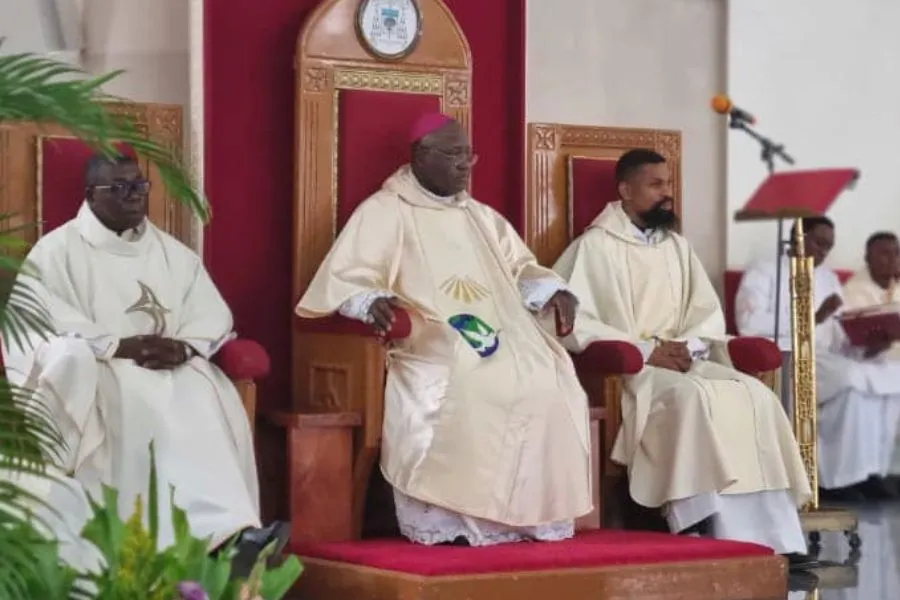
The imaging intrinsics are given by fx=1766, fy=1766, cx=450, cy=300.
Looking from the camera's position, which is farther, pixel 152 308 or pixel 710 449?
pixel 710 449

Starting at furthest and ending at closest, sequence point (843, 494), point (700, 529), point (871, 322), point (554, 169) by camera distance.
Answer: point (843, 494)
point (871, 322)
point (554, 169)
point (700, 529)

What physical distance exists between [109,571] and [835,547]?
5.13m

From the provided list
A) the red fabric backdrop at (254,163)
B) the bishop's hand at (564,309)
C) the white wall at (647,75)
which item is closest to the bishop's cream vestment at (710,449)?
the bishop's hand at (564,309)

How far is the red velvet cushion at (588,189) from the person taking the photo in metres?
7.67

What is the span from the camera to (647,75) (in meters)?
8.52

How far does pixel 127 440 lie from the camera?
224 inches

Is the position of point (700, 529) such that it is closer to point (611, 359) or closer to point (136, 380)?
point (611, 359)

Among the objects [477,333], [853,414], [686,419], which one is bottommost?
[853,414]

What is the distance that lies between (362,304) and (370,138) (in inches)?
40.3

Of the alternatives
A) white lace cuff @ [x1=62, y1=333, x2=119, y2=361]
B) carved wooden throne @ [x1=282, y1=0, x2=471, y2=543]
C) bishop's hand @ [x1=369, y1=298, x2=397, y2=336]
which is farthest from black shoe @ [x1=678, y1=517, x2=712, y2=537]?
white lace cuff @ [x1=62, y1=333, x2=119, y2=361]

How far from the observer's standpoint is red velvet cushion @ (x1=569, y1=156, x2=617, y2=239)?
7668 millimetres

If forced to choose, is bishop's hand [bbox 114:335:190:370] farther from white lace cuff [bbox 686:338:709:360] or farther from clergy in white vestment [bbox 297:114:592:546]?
white lace cuff [bbox 686:338:709:360]

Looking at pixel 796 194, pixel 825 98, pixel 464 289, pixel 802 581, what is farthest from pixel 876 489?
pixel 464 289

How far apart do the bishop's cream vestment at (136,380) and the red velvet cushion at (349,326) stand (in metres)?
0.39
